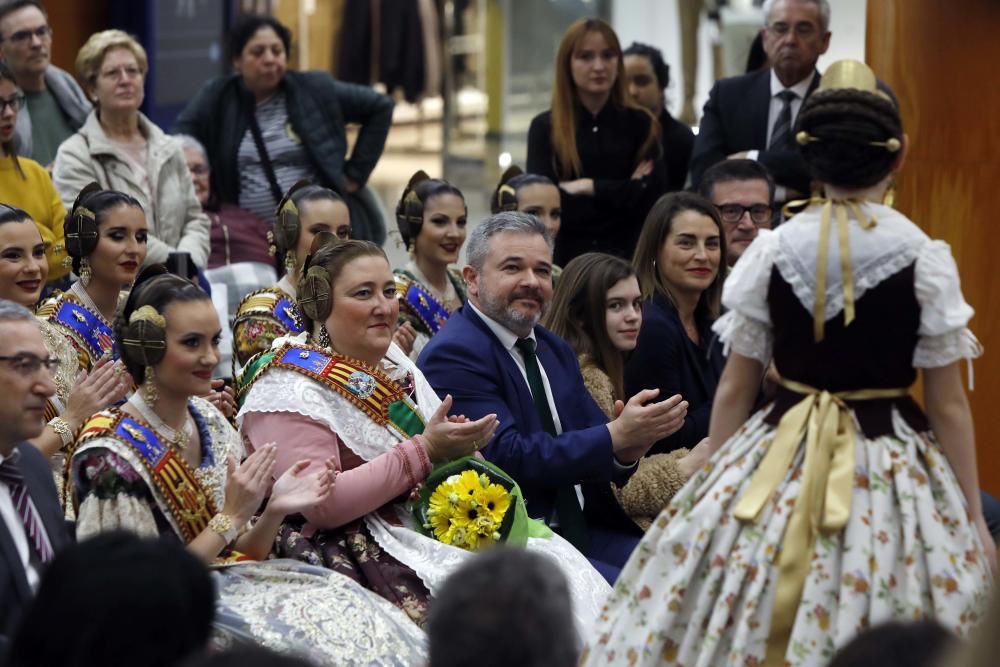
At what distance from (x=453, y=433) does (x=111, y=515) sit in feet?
2.87

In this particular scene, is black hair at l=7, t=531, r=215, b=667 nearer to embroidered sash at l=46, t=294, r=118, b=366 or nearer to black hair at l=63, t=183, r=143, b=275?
embroidered sash at l=46, t=294, r=118, b=366

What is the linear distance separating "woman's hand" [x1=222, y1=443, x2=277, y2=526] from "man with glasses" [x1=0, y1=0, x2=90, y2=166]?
10.7 feet

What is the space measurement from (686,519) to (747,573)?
172 millimetres

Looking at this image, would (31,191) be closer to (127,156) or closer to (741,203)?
(127,156)

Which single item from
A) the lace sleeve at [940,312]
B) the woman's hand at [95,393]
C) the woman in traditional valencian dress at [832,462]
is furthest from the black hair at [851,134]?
the woman's hand at [95,393]

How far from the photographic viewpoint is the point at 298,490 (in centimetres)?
405

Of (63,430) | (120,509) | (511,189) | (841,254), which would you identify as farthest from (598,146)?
(841,254)

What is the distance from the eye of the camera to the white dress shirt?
3455mm

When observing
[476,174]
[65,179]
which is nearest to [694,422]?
[65,179]

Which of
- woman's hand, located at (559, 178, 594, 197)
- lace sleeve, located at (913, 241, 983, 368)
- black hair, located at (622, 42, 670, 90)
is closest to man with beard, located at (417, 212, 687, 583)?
lace sleeve, located at (913, 241, 983, 368)

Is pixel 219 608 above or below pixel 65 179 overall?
below

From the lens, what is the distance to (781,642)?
329 centimetres

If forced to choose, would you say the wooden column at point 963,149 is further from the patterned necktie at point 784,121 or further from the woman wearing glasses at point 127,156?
the woman wearing glasses at point 127,156

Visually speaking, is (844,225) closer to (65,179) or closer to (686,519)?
(686,519)
